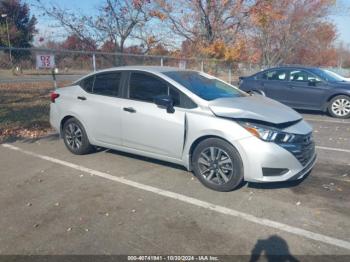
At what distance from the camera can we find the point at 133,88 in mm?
5293

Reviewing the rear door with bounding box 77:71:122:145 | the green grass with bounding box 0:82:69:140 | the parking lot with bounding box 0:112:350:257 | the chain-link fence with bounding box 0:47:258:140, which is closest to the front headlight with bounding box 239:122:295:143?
the parking lot with bounding box 0:112:350:257

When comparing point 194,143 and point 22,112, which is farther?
point 22,112

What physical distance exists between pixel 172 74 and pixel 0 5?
42.8 metres

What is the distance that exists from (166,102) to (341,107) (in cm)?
739

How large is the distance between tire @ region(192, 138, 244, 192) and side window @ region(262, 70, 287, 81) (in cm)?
753

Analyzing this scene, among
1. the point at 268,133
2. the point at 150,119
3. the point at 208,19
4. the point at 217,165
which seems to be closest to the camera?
the point at 268,133

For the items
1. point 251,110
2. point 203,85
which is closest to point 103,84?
point 203,85

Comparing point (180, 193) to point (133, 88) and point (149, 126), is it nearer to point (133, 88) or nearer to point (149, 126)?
point (149, 126)

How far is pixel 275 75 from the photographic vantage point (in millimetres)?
11359

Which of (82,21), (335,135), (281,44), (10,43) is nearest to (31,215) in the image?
(335,135)

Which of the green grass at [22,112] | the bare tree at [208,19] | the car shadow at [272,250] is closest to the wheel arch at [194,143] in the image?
the car shadow at [272,250]

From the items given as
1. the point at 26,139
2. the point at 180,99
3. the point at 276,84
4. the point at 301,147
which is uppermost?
the point at 180,99

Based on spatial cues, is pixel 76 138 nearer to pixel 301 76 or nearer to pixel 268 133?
pixel 268 133

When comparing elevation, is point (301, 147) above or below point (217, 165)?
above
